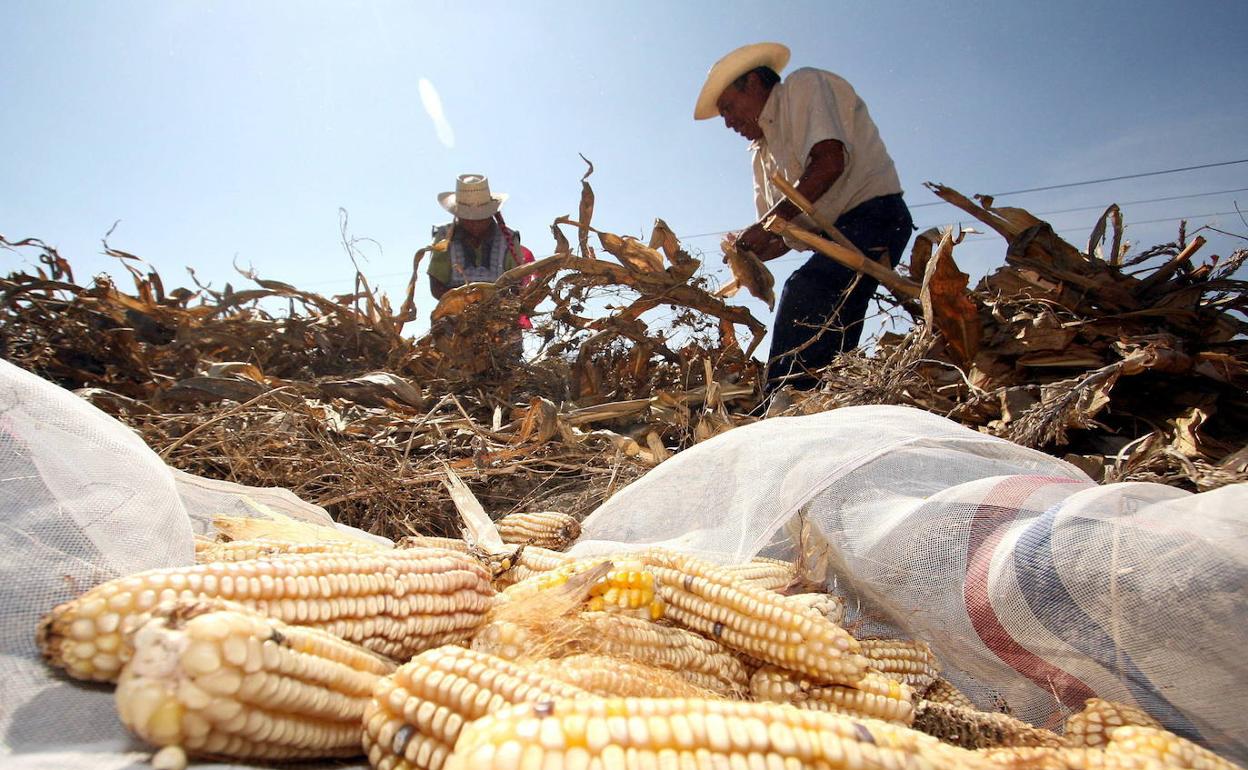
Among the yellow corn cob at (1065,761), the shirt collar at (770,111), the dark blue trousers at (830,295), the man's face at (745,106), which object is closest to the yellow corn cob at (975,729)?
the yellow corn cob at (1065,761)

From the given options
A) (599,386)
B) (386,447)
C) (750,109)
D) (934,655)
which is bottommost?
(934,655)

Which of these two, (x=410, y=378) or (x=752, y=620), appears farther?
(x=410, y=378)

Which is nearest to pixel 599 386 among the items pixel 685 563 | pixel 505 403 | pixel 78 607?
pixel 505 403

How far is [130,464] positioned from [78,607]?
53 cm

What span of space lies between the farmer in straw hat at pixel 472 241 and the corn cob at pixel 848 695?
5.39 meters

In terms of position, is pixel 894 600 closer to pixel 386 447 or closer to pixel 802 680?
pixel 802 680

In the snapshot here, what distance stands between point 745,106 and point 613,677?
4.80 m

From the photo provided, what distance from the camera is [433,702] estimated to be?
923 mm

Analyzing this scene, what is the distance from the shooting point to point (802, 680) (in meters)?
1.37

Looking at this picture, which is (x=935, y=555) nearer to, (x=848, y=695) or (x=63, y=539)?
(x=848, y=695)

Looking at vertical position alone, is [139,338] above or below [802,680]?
above

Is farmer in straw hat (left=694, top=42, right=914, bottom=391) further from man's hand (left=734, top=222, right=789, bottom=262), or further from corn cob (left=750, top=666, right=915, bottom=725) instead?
corn cob (left=750, top=666, right=915, bottom=725)

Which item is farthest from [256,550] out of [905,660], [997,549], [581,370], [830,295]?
[830,295]

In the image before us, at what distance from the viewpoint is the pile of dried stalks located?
2.91 metres
